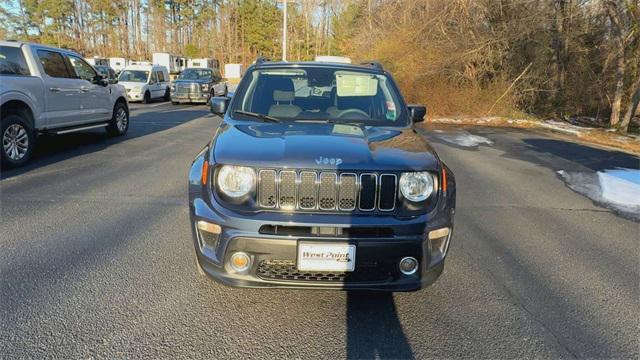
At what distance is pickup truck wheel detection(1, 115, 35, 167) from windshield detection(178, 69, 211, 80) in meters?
15.5

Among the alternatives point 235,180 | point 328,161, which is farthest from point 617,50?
point 235,180

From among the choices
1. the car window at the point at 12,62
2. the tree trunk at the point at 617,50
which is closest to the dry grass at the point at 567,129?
the tree trunk at the point at 617,50

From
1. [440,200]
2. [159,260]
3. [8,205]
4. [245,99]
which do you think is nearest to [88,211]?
[8,205]

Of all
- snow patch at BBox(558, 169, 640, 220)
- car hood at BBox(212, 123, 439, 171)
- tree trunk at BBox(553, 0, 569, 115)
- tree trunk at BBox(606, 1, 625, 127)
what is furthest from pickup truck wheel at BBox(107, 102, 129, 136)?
tree trunk at BBox(553, 0, 569, 115)

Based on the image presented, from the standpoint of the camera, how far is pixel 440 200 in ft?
9.78

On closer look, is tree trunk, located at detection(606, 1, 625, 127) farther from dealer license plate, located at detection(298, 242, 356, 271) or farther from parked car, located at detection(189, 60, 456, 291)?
dealer license plate, located at detection(298, 242, 356, 271)

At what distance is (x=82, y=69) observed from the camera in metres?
9.20

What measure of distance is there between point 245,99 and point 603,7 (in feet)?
53.2

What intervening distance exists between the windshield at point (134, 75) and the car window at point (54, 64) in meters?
13.3

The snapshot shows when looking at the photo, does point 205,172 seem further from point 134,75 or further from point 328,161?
point 134,75

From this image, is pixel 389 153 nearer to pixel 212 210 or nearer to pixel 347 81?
pixel 212 210

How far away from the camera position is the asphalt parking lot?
2.76 meters

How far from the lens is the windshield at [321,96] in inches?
157

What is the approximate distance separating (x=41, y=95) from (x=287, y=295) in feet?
22.3
